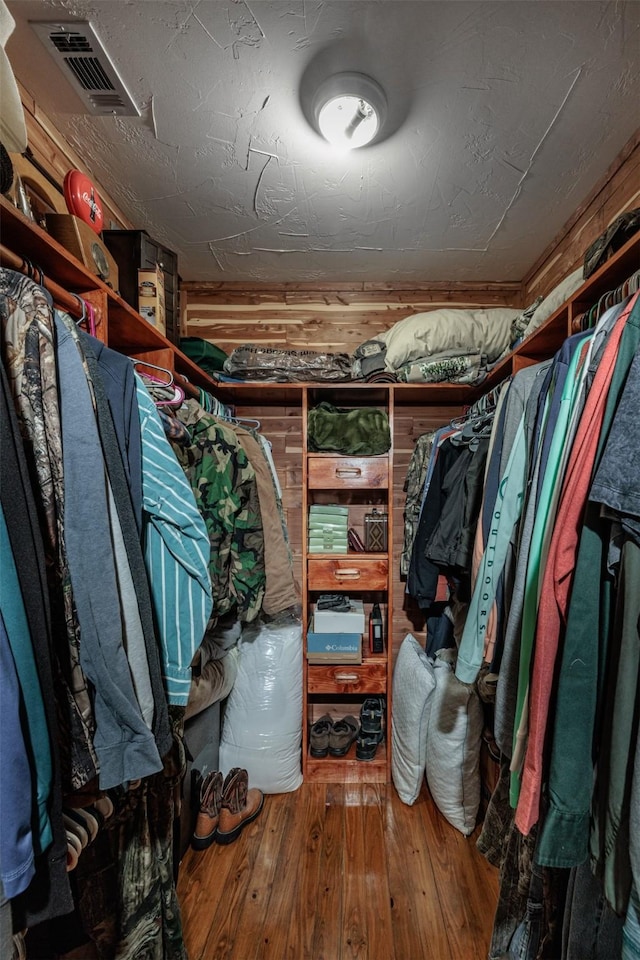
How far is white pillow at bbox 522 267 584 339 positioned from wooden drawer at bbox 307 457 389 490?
2.88ft

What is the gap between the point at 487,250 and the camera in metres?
2.00

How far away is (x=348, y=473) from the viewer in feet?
6.85

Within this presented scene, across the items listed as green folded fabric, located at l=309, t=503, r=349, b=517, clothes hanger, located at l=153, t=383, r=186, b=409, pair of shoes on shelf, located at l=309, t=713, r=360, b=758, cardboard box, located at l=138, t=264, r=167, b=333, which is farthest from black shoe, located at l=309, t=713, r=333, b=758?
cardboard box, located at l=138, t=264, r=167, b=333

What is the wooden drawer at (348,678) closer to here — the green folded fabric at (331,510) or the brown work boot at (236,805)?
the brown work boot at (236,805)

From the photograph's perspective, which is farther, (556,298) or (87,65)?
(556,298)

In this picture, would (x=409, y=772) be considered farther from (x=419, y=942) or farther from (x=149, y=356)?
(x=149, y=356)

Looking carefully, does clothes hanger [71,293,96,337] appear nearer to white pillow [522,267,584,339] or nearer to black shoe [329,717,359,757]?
white pillow [522,267,584,339]

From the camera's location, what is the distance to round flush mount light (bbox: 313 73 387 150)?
1141 millimetres

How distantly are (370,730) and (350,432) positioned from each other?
1.52m

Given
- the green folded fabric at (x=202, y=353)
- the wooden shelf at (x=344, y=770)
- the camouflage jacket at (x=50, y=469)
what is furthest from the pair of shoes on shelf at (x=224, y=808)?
the green folded fabric at (x=202, y=353)

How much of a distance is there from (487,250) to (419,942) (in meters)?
2.71

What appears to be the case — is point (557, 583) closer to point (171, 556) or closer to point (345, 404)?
point (171, 556)

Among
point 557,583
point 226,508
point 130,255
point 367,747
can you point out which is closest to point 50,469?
point 226,508

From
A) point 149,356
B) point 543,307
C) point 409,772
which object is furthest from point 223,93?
point 409,772
